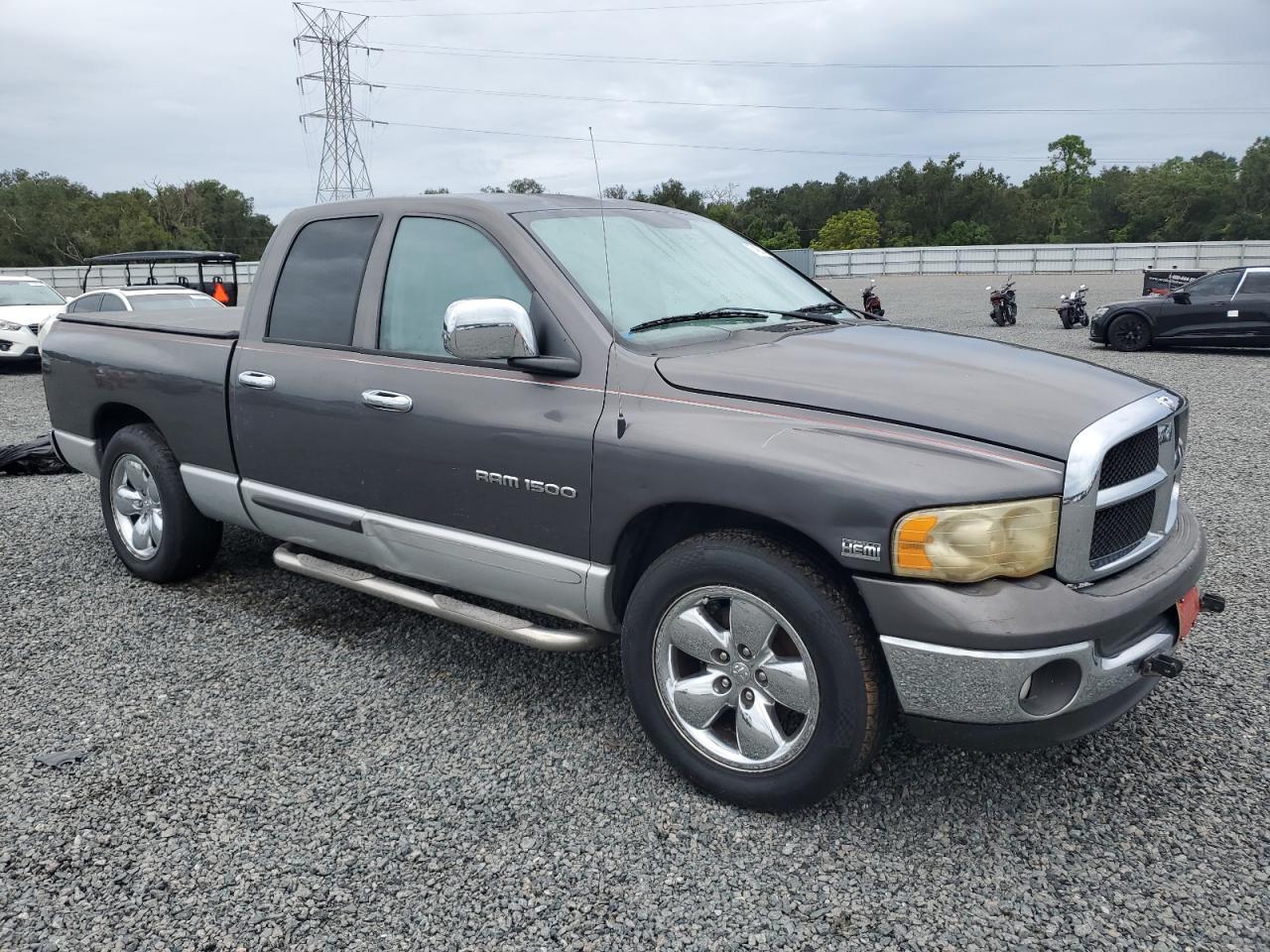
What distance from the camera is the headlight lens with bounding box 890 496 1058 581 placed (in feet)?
7.91

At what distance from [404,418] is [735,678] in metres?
1.54

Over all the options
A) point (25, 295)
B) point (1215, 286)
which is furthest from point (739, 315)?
point (25, 295)

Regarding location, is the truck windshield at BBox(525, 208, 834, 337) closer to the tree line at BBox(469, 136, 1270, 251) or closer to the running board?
the running board

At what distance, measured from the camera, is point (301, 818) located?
291cm

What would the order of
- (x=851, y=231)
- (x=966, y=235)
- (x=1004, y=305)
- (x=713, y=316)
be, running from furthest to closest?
(x=851, y=231), (x=966, y=235), (x=1004, y=305), (x=713, y=316)

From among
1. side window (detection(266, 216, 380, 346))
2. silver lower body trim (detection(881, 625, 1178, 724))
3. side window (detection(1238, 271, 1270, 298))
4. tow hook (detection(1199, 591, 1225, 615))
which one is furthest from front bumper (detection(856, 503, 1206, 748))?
side window (detection(1238, 271, 1270, 298))

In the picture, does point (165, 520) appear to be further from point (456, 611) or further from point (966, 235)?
point (966, 235)

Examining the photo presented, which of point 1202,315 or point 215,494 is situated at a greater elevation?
point 215,494

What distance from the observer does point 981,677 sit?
243 cm

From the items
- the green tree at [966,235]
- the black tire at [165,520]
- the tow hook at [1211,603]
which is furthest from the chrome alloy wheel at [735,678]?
the green tree at [966,235]

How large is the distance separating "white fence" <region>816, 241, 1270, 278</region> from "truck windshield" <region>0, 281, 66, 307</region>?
30.6 meters

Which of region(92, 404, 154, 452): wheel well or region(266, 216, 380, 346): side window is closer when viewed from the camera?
region(266, 216, 380, 346): side window

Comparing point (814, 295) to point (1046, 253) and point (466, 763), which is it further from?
point (1046, 253)

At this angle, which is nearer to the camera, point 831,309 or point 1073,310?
point 831,309
